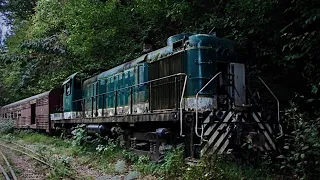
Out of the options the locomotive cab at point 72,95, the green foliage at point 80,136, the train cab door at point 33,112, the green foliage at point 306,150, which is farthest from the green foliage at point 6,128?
the green foliage at point 306,150

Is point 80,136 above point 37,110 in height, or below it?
below

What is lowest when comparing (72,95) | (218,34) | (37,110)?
(37,110)

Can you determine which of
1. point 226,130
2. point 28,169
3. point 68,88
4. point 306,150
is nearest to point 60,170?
point 28,169

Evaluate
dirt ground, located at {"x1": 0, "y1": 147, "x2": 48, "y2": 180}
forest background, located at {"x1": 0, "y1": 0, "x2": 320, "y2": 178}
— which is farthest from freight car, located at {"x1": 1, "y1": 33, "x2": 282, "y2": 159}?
dirt ground, located at {"x1": 0, "y1": 147, "x2": 48, "y2": 180}

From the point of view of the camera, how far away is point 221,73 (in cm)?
860

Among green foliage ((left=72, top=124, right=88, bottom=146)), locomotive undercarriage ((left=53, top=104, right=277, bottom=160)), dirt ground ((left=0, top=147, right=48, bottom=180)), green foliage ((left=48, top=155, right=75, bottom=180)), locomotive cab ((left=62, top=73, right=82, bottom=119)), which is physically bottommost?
dirt ground ((left=0, top=147, right=48, bottom=180))

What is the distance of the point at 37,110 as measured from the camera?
23.4 metres

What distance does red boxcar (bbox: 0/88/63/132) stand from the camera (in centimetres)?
2061

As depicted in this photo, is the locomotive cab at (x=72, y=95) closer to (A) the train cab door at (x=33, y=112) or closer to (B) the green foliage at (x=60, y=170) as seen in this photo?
(B) the green foliage at (x=60, y=170)

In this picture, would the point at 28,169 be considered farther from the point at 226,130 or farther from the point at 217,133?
the point at 226,130

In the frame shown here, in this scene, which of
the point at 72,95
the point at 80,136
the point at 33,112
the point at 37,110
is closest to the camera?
the point at 80,136

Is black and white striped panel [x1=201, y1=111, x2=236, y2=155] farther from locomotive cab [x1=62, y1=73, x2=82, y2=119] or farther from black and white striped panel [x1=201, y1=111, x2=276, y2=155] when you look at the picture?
locomotive cab [x1=62, y1=73, x2=82, y2=119]

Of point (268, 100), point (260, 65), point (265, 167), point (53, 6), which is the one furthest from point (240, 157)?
point (53, 6)

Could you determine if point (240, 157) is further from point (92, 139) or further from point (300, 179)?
point (92, 139)
